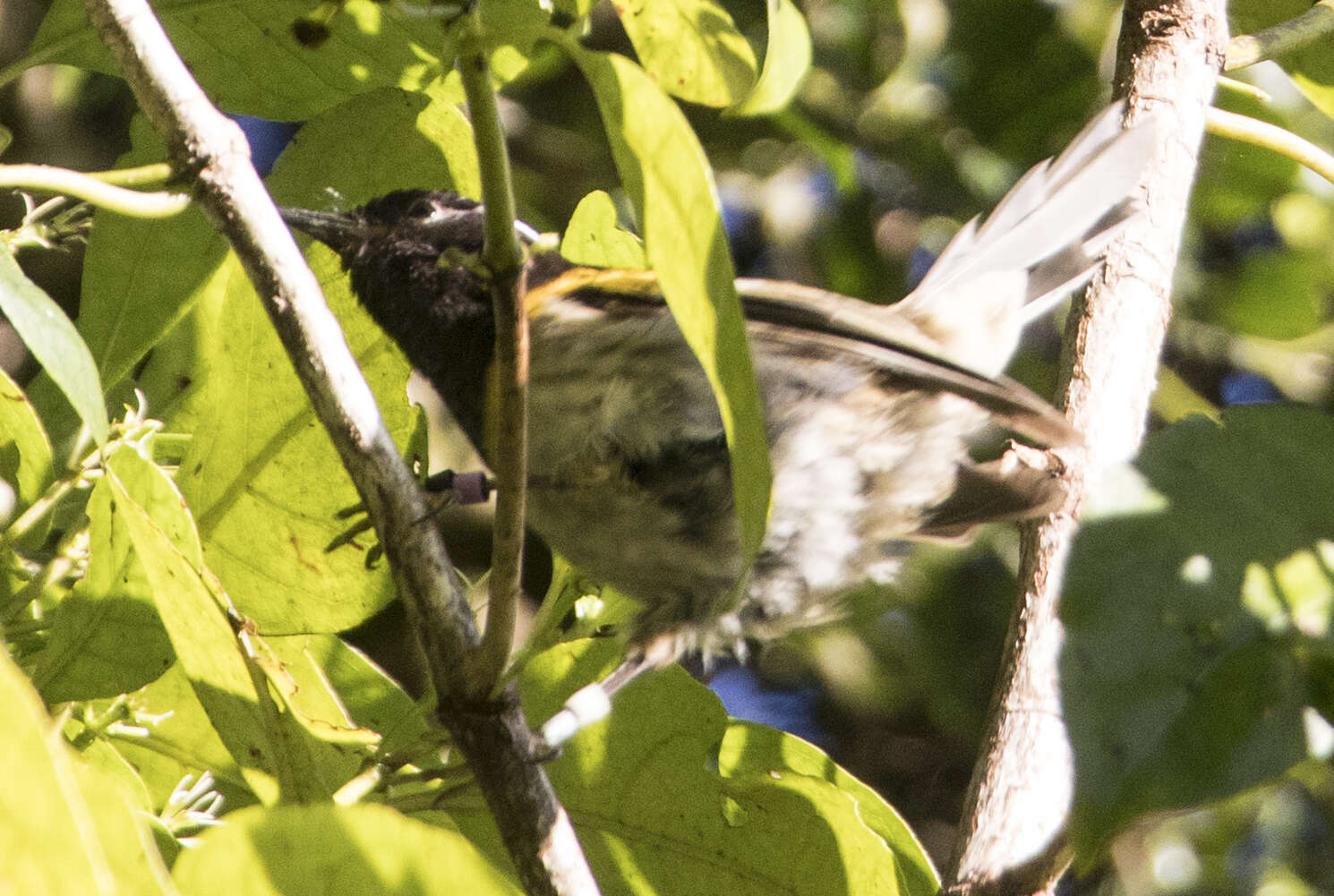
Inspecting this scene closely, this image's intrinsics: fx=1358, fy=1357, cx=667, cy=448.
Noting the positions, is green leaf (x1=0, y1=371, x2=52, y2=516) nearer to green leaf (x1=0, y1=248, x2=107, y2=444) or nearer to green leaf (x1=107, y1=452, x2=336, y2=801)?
green leaf (x1=107, y1=452, x2=336, y2=801)

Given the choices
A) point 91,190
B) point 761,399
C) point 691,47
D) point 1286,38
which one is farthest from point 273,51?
point 1286,38

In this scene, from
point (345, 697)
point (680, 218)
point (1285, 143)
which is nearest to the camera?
point (680, 218)

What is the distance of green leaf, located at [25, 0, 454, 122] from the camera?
77.6 inches

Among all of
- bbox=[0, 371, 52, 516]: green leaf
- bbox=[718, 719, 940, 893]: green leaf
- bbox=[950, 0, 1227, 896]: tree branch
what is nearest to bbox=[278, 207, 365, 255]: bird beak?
bbox=[0, 371, 52, 516]: green leaf

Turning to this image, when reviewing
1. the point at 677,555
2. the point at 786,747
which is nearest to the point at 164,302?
the point at 677,555

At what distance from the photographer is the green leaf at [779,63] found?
4.53 feet

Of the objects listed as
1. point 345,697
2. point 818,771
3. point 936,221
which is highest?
point 345,697

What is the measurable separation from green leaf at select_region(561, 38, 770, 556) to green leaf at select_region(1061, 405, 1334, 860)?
327 millimetres

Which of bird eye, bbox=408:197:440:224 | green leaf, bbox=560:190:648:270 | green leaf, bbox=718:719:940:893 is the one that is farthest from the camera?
bird eye, bbox=408:197:440:224

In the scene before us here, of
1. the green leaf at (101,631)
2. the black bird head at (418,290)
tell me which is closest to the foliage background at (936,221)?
the black bird head at (418,290)

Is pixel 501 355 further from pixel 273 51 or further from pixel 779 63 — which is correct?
pixel 273 51

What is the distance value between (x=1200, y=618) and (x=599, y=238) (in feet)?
4.03

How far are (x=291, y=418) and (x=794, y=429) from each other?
912 mm

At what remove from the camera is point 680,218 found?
3.52 feet
